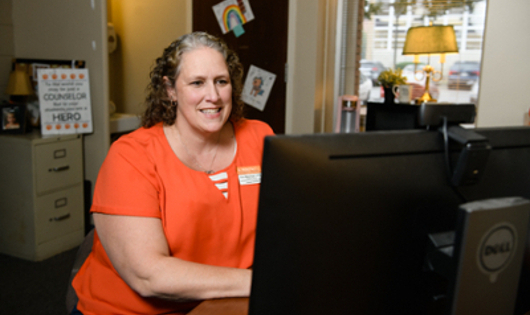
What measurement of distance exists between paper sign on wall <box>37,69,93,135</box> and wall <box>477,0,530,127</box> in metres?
2.67

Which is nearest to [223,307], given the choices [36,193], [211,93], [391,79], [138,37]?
[211,93]

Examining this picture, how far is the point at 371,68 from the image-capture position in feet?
16.6

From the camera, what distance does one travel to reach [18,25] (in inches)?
122

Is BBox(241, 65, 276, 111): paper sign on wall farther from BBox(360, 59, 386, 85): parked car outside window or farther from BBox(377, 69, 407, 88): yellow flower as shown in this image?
BBox(360, 59, 386, 85): parked car outside window

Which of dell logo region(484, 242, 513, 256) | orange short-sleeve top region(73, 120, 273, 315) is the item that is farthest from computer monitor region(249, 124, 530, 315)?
orange short-sleeve top region(73, 120, 273, 315)

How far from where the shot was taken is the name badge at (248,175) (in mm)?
1252

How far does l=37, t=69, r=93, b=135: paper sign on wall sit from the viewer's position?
2764 mm

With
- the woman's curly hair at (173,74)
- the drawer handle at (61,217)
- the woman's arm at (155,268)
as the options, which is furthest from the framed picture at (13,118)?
the woman's arm at (155,268)

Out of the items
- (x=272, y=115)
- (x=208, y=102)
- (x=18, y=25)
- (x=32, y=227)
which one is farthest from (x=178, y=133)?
(x=18, y=25)

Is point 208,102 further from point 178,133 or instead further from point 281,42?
point 281,42

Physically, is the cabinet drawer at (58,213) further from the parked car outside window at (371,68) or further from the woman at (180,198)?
the parked car outside window at (371,68)

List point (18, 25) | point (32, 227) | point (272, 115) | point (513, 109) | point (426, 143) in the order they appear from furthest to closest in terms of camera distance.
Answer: point (272, 115), point (18, 25), point (513, 109), point (32, 227), point (426, 143)

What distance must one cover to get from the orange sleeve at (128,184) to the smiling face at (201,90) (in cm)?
21

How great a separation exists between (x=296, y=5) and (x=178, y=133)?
6.99ft
